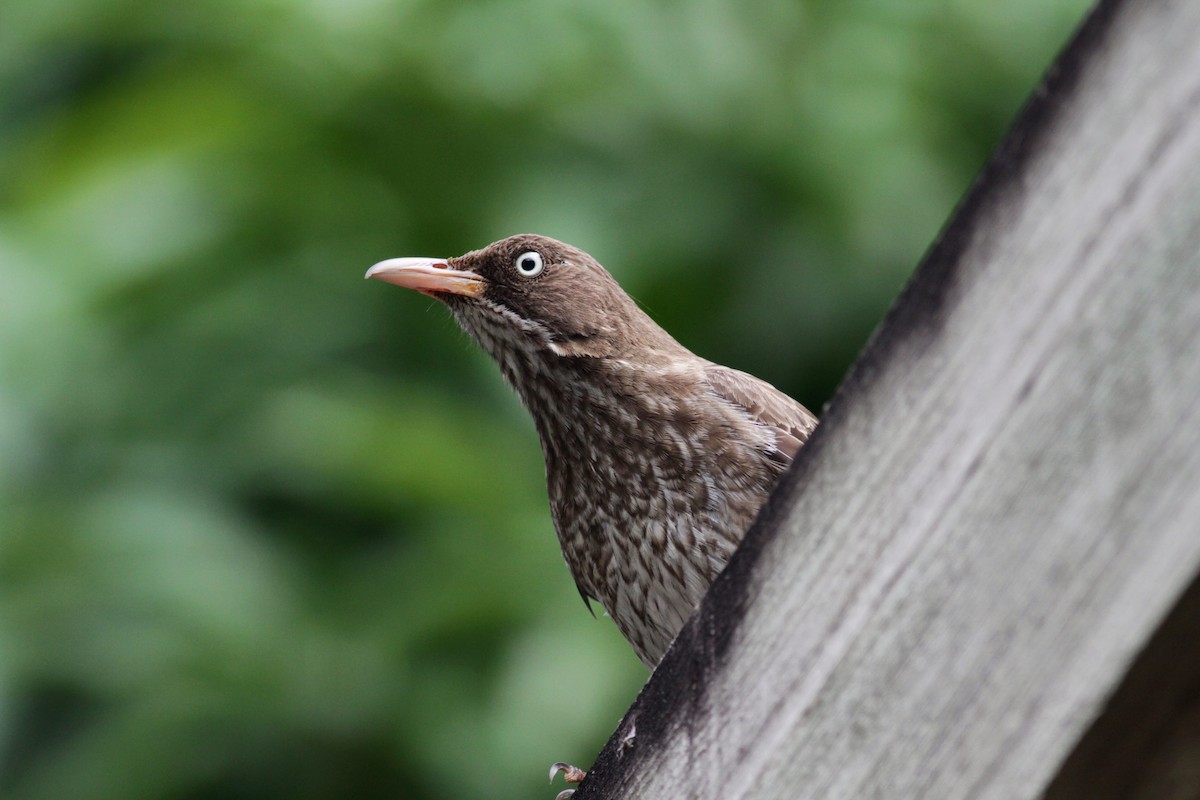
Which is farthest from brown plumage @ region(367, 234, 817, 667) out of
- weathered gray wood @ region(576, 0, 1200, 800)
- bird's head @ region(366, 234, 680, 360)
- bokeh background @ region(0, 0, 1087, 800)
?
weathered gray wood @ region(576, 0, 1200, 800)

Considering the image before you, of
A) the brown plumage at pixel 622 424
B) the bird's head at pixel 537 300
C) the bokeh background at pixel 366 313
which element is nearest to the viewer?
the brown plumage at pixel 622 424

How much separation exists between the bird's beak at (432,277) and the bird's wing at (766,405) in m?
0.64

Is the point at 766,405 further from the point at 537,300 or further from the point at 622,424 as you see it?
the point at 537,300

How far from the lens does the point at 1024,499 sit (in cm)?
142

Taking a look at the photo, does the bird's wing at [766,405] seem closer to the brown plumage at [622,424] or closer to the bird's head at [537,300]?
the brown plumage at [622,424]

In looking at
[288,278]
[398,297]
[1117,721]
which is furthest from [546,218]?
[1117,721]

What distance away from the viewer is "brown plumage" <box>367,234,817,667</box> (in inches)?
129

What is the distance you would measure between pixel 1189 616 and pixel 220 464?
328 cm

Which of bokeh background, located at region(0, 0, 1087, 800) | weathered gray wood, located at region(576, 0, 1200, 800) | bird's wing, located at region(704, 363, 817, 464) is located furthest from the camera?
bokeh background, located at region(0, 0, 1087, 800)

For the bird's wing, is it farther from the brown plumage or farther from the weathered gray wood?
the weathered gray wood

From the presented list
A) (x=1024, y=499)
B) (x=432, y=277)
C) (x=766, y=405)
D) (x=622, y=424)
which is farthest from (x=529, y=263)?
(x=1024, y=499)

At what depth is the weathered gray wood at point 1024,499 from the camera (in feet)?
4.49

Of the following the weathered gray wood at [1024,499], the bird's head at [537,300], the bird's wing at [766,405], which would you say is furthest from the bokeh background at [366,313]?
the weathered gray wood at [1024,499]

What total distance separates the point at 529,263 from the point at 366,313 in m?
0.77
